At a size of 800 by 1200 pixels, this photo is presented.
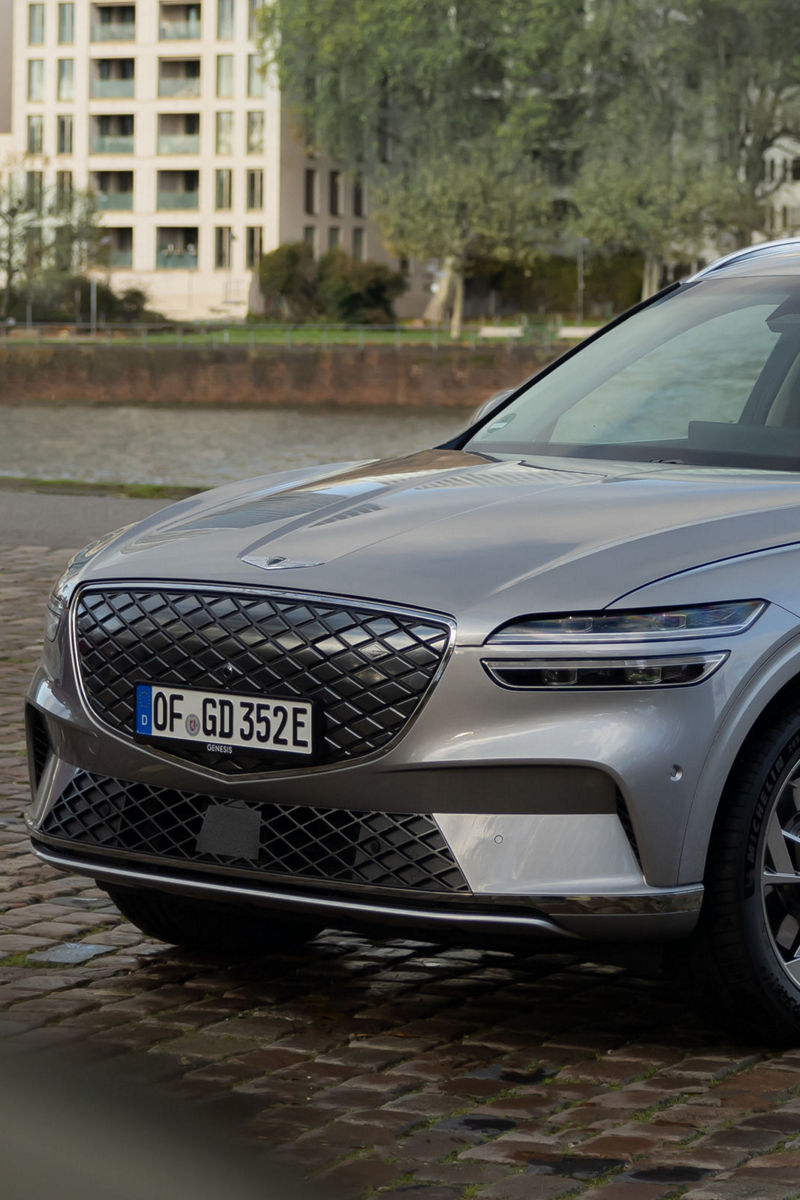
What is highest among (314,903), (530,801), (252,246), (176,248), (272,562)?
(252,246)

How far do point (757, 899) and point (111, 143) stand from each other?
10207cm

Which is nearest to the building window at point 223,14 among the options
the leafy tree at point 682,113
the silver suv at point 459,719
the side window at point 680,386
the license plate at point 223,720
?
the leafy tree at point 682,113

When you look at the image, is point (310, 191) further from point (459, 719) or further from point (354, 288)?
point (459, 719)

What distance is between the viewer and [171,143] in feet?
330

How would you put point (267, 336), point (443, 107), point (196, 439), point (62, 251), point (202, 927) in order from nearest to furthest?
point (202, 927)
point (196, 439)
point (267, 336)
point (443, 107)
point (62, 251)

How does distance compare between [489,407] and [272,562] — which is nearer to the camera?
[272,562]

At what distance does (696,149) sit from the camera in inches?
3041

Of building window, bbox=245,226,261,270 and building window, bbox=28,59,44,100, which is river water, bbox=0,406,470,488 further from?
building window, bbox=28,59,44,100

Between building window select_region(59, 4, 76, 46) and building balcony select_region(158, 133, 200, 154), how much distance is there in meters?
6.93

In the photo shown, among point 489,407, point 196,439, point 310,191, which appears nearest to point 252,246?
point 310,191

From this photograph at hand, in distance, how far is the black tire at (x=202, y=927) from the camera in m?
4.87

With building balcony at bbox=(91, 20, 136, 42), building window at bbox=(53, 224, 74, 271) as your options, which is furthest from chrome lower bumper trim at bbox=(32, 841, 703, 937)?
building balcony at bbox=(91, 20, 136, 42)

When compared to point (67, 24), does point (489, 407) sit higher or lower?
lower

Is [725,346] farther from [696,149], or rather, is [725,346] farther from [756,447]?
[696,149]
